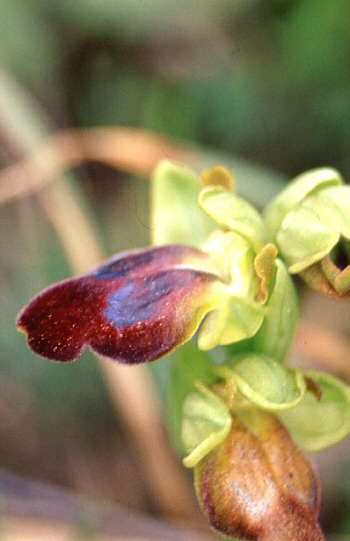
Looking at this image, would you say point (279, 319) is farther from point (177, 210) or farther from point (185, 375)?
point (177, 210)

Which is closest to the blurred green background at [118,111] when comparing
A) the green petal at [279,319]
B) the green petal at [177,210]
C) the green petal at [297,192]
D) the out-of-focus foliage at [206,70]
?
the out-of-focus foliage at [206,70]

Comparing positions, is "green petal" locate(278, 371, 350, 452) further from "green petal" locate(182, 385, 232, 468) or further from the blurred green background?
the blurred green background

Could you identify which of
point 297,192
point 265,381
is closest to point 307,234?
point 297,192

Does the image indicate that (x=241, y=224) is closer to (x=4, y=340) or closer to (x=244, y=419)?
(x=244, y=419)

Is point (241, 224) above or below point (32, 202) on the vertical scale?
above

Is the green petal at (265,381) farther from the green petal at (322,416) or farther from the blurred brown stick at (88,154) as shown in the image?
the blurred brown stick at (88,154)

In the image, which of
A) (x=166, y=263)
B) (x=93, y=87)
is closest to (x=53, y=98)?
(x=93, y=87)
